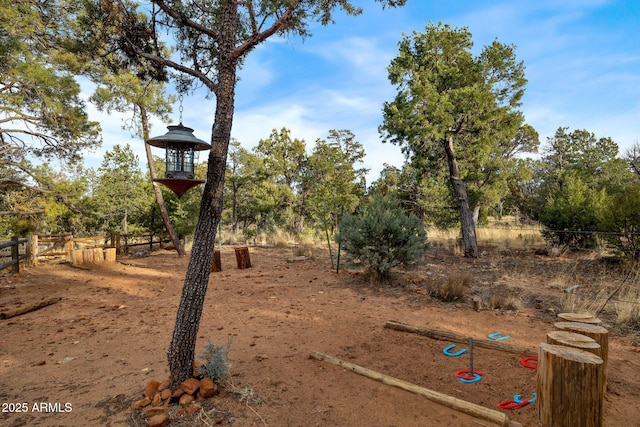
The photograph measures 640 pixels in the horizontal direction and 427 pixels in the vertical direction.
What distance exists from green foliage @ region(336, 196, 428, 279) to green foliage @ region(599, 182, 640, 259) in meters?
4.85

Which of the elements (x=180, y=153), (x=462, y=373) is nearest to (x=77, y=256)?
(x=180, y=153)

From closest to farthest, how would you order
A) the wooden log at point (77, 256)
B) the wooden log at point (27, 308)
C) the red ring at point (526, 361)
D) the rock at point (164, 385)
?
the rock at point (164, 385)
the red ring at point (526, 361)
the wooden log at point (27, 308)
the wooden log at point (77, 256)

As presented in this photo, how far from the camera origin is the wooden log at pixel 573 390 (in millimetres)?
2031

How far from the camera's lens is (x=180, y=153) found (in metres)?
3.81

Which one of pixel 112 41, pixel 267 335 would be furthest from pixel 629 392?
pixel 112 41

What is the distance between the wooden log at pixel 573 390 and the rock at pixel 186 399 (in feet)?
9.04

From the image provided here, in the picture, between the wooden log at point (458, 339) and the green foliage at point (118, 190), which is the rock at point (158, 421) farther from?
the green foliage at point (118, 190)

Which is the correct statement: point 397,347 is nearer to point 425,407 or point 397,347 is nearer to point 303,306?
point 425,407

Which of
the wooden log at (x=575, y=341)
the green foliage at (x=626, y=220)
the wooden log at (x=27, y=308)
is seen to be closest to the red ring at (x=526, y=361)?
the wooden log at (x=575, y=341)

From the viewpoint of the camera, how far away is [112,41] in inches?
146

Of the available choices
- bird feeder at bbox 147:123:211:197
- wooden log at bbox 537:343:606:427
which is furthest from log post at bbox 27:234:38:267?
wooden log at bbox 537:343:606:427

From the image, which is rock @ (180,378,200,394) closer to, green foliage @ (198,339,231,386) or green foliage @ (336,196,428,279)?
green foliage @ (198,339,231,386)

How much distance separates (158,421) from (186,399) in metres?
0.39

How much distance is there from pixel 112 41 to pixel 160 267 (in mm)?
8587
